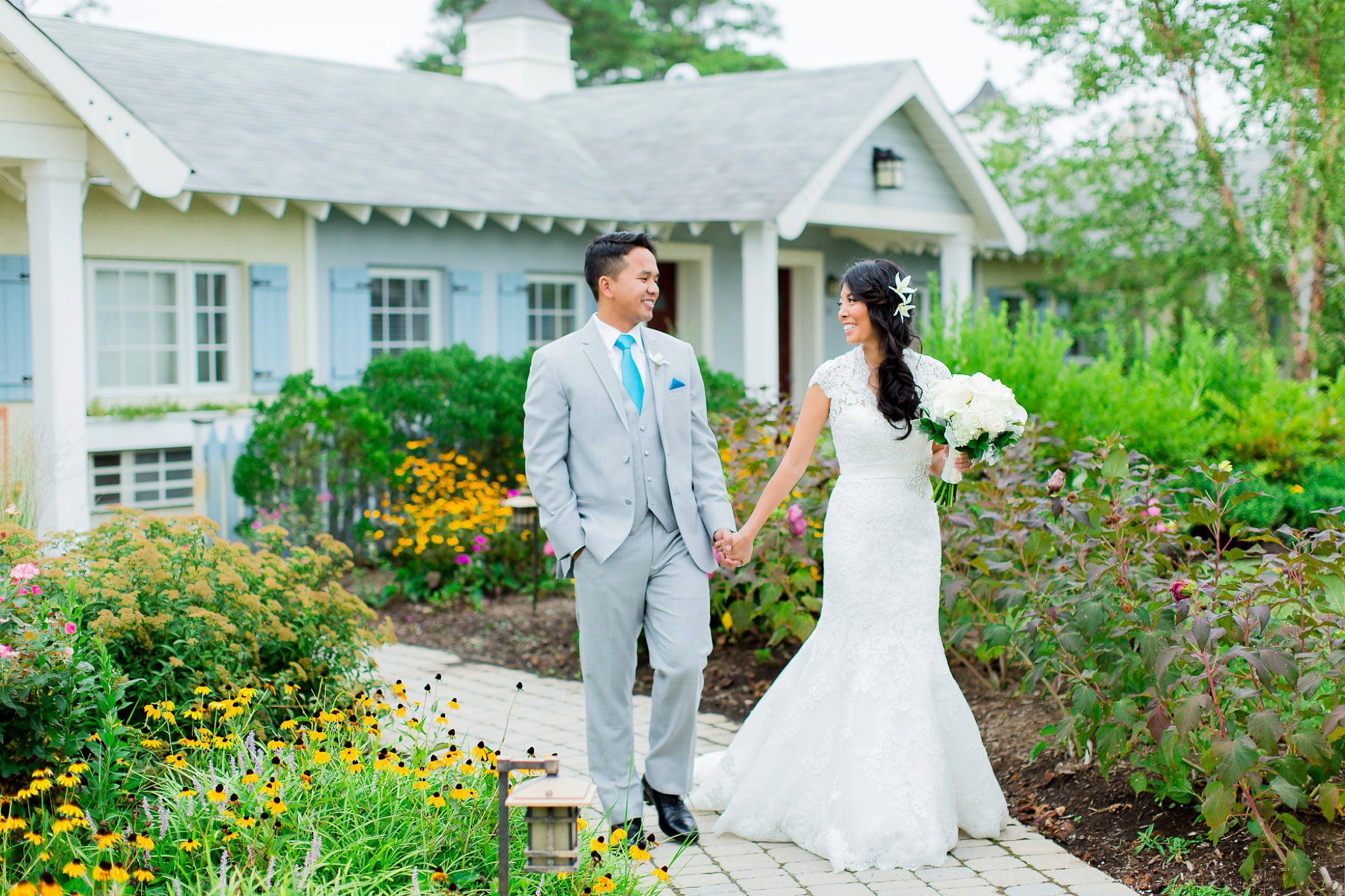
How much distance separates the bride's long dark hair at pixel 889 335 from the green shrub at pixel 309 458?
553cm

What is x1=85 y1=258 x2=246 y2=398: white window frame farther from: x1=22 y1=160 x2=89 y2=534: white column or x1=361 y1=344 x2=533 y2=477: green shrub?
x1=361 y1=344 x2=533 y2=477: green shrub

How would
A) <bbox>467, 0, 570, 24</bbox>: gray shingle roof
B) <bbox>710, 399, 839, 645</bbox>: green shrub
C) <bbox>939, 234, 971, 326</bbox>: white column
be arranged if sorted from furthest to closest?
<bbox>467, 0, 570, 24</bbox>: gray shingle roof < <bbox>939, 234, 971, 326</bbox>: white column < <bbox>710, 399, 839, 645</bbox>: green shrub

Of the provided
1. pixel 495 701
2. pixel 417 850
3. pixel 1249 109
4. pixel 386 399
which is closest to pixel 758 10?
pixel 1249 109

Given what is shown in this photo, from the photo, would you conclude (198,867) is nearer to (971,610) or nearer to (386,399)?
(971,610)

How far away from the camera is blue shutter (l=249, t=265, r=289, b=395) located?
1080cm

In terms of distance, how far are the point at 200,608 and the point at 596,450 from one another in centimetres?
165

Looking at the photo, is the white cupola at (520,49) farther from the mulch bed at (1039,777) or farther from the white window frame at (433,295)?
the mulch bed at (1039,777)

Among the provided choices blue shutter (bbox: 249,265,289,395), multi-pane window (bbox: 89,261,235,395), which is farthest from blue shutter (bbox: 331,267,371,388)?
multi-pane window (bbox: 89,261,235,395)

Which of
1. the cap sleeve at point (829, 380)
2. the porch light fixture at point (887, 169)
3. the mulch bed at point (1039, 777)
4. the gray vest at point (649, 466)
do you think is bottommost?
the mulch bed at point (1039, 777)

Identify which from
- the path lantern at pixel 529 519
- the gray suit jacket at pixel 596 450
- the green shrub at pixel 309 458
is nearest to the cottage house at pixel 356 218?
the green shrub at pixel 309 458

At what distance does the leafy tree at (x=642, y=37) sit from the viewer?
115 feet

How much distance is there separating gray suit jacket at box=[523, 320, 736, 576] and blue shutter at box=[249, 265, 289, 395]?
6.98 m

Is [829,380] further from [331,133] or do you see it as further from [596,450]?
[331,133]

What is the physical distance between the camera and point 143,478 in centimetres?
1028
